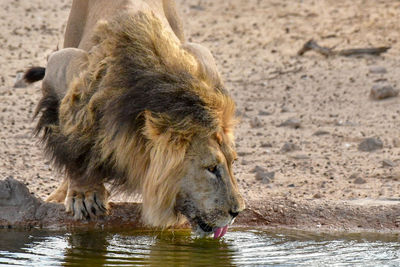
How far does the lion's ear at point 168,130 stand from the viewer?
15.8 feet

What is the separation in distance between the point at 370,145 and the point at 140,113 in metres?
3.38

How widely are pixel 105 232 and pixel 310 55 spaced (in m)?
5.47

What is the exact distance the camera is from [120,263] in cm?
499

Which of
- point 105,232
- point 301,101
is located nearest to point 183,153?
point 105,232

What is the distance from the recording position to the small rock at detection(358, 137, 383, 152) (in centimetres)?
783

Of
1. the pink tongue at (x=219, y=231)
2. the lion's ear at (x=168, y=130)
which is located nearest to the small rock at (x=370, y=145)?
the pink tongue at (x=219, y=231)

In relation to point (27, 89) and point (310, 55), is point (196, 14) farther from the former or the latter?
point (27, 89)

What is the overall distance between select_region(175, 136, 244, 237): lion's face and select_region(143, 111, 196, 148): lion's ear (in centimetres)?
7

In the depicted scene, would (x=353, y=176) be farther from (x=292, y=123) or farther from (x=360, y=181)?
(x=292, y=123)

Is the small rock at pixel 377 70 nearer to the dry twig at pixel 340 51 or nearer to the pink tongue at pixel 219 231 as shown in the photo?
the dry twig at pixel 340 51

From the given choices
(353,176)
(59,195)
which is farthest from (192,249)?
(353,176)

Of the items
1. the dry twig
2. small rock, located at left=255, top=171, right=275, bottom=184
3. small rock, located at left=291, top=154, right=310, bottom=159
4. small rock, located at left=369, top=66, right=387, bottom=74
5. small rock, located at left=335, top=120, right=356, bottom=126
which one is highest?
small rock, located at left=255, top=171, right=275, bottom=184

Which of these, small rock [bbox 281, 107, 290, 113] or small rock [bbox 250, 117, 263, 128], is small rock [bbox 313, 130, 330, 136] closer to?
small rock [bbox 250, 117, 263, 128]

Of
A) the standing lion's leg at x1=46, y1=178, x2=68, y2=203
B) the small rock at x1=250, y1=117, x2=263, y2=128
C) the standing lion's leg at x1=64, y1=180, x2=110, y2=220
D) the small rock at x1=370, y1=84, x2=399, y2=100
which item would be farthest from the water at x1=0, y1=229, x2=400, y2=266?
the small rock at x1=370, y1=84, x2=399, y2=100
